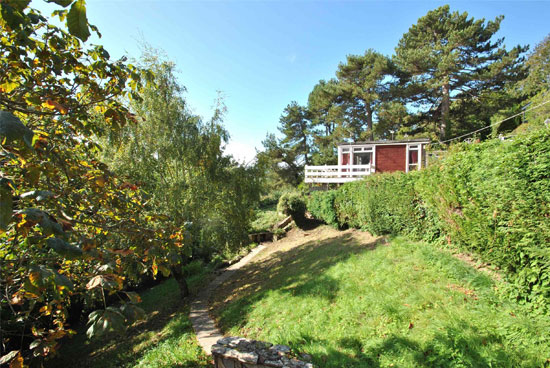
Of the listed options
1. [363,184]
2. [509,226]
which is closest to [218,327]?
[509,226]

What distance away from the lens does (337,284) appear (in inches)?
245

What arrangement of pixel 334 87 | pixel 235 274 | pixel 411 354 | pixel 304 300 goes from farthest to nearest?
pixel 334 87
pixel 235 274
pixel 304 300
pixel 411 354

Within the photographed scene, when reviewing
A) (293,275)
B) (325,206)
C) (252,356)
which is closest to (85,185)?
(252,356)

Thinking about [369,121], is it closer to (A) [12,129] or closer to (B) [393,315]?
(B) [393,315]

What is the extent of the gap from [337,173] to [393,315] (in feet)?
42.0

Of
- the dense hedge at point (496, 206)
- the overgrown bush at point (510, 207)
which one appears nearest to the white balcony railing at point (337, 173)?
the dense hedge at point (496, 206)

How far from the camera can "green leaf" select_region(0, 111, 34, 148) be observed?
1.05m

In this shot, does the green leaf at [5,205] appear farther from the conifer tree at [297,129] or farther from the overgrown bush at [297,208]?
the conifer tree at [297,129]

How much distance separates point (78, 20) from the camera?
1512 millimetres

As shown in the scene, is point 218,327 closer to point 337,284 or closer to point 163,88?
point 337,284

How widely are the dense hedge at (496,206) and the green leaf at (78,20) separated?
5.27 m

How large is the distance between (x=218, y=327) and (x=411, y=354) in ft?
15.1

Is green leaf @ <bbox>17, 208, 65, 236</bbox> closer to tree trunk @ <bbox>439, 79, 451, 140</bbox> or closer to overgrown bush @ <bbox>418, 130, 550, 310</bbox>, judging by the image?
overgrown bush @ <bbox>418, 130, 550, 310</bbox>

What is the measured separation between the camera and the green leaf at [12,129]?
105 cm
